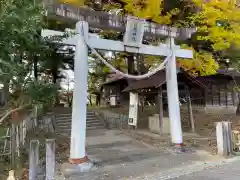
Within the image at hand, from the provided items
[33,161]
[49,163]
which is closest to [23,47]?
[33,161]

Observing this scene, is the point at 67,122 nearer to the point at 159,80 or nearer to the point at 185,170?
the point at 159,80

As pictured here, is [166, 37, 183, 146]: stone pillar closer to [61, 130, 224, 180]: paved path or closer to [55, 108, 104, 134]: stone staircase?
[61, 130, 224, 180]: paved path

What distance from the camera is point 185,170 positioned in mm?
8016

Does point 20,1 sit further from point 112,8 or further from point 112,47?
point 112,8

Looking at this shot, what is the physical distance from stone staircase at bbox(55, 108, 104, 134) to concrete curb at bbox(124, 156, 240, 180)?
853 centimetres

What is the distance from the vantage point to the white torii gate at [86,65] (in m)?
8.29

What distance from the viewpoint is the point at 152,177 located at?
290 inches

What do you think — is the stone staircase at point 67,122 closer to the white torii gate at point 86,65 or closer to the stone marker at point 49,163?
the white torii gate at point 86,65

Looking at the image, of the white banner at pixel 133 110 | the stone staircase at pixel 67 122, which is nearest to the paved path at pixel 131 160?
the white banner at pixel 133 110

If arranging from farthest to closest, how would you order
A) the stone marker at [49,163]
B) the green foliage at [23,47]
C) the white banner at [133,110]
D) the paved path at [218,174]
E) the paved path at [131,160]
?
the white banner at [133,110]
the paved path at [131,160]
the paved path at [218,174]
the stone marker at [49,163]
the green foliage at [23,47]

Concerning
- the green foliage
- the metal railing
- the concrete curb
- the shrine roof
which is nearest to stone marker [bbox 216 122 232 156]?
the concrete curb

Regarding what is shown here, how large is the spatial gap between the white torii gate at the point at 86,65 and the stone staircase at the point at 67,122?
7.03 meters

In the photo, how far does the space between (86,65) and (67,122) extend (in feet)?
29.9

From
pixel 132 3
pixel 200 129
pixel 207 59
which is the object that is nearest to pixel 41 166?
pixel 132 3
